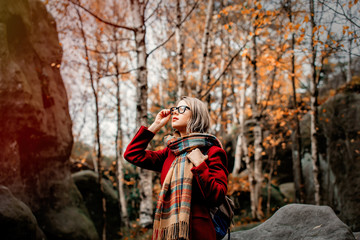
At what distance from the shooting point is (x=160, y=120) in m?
2.64

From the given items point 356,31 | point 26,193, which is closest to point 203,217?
point 356,31

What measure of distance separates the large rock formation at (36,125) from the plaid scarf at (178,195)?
12.1ft

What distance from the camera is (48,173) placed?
292 inches

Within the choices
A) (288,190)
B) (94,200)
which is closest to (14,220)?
(94,200)

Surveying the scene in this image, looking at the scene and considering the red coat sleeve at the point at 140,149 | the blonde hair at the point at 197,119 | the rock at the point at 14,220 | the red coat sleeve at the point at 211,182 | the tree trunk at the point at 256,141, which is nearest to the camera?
the red coat sleeve at the point at 211,182

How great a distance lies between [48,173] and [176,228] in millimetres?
6656

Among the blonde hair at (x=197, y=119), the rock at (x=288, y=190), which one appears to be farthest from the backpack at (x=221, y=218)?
the rock at (x=288, y=190)

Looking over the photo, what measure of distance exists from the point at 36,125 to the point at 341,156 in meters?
8.37

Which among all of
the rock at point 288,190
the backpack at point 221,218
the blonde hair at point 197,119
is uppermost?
the blonde hair at point 197,119

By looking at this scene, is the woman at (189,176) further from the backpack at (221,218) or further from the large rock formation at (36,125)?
the large rock formation at (36,125)

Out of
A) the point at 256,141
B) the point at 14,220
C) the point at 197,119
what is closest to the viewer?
the point at 197,119

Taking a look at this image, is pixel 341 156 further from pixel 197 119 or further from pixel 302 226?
pixel 197 119

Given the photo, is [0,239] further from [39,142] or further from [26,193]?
[39,142]

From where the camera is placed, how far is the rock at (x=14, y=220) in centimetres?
421
